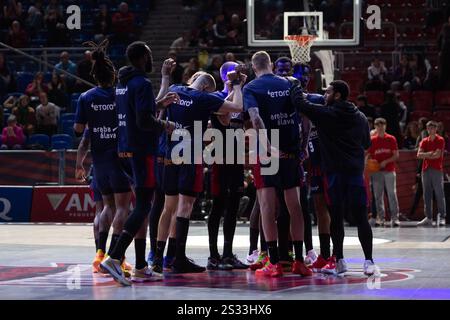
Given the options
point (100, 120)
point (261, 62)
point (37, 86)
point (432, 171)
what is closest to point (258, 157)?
point (261, 62)

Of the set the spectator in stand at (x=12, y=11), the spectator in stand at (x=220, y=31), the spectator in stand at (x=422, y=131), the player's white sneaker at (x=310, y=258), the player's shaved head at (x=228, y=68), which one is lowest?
the player's white sneaker at (x=310, y=258)

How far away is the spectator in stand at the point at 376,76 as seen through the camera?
23.6 meters

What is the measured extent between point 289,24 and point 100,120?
951 cm

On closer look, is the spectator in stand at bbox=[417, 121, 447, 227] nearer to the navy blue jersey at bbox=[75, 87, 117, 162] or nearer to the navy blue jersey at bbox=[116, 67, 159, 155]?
the navy blue jersey at bbox=[75, 87, 117, 162]

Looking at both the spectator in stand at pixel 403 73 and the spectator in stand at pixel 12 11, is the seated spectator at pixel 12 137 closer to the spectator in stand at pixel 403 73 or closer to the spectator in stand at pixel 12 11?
the spectator in stand at pixel 12 11

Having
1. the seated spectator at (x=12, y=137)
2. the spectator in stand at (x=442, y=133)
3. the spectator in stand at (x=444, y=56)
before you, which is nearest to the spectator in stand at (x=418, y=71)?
the spectator in stand at (x=444, y=56)

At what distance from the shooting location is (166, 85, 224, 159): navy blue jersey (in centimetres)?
1060

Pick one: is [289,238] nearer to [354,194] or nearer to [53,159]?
[354,194]

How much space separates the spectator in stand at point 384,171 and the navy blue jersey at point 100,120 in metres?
8.86

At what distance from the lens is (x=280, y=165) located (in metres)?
10.5

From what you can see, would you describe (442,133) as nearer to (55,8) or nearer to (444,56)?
(444,56)

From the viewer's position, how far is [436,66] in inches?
958
